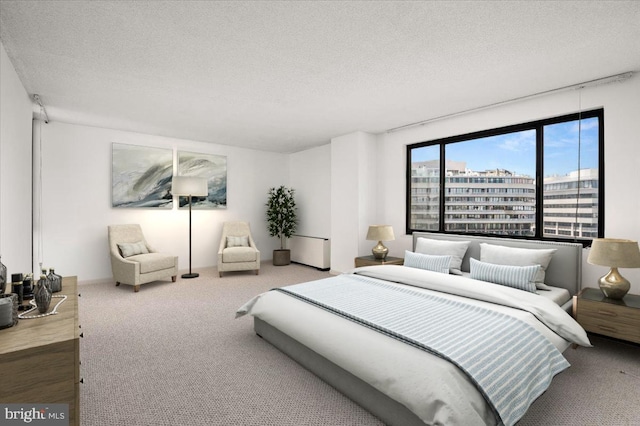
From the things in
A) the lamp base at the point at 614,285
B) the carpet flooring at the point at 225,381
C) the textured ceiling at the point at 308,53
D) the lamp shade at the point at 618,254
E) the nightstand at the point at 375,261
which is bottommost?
the carpet flooring at the point at 225,381

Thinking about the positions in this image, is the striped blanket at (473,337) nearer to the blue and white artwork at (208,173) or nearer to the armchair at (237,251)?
the armchair at (237,251)

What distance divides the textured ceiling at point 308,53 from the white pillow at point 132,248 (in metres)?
2.07

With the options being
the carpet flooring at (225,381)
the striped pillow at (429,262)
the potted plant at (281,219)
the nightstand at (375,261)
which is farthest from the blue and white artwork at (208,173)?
the striped pillow at (429,262)

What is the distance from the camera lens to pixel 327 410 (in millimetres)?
1995

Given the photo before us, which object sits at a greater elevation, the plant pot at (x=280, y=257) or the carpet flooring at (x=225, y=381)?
the plant pot at (x=280, y=257)

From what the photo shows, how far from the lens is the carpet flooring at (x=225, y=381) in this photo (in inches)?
76.1

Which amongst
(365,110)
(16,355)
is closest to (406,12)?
(365,110)

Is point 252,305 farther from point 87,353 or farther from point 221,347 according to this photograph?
point 87,353

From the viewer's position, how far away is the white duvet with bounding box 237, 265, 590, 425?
1562 millimetres

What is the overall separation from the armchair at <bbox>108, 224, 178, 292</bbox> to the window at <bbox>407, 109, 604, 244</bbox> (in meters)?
4.01

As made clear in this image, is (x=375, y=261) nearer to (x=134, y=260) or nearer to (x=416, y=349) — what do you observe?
(x=416, y=349)

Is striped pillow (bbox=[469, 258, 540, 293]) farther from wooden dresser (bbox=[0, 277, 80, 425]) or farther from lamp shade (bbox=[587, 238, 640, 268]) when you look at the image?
wooden dresser (bbox=[0, 277, 80, 425])

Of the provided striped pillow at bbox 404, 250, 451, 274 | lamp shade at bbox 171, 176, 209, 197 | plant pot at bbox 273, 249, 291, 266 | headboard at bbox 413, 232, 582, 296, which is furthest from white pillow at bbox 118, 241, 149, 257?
headboard at bbox 413, 232, 582, 296

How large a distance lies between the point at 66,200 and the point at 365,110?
4.81m
